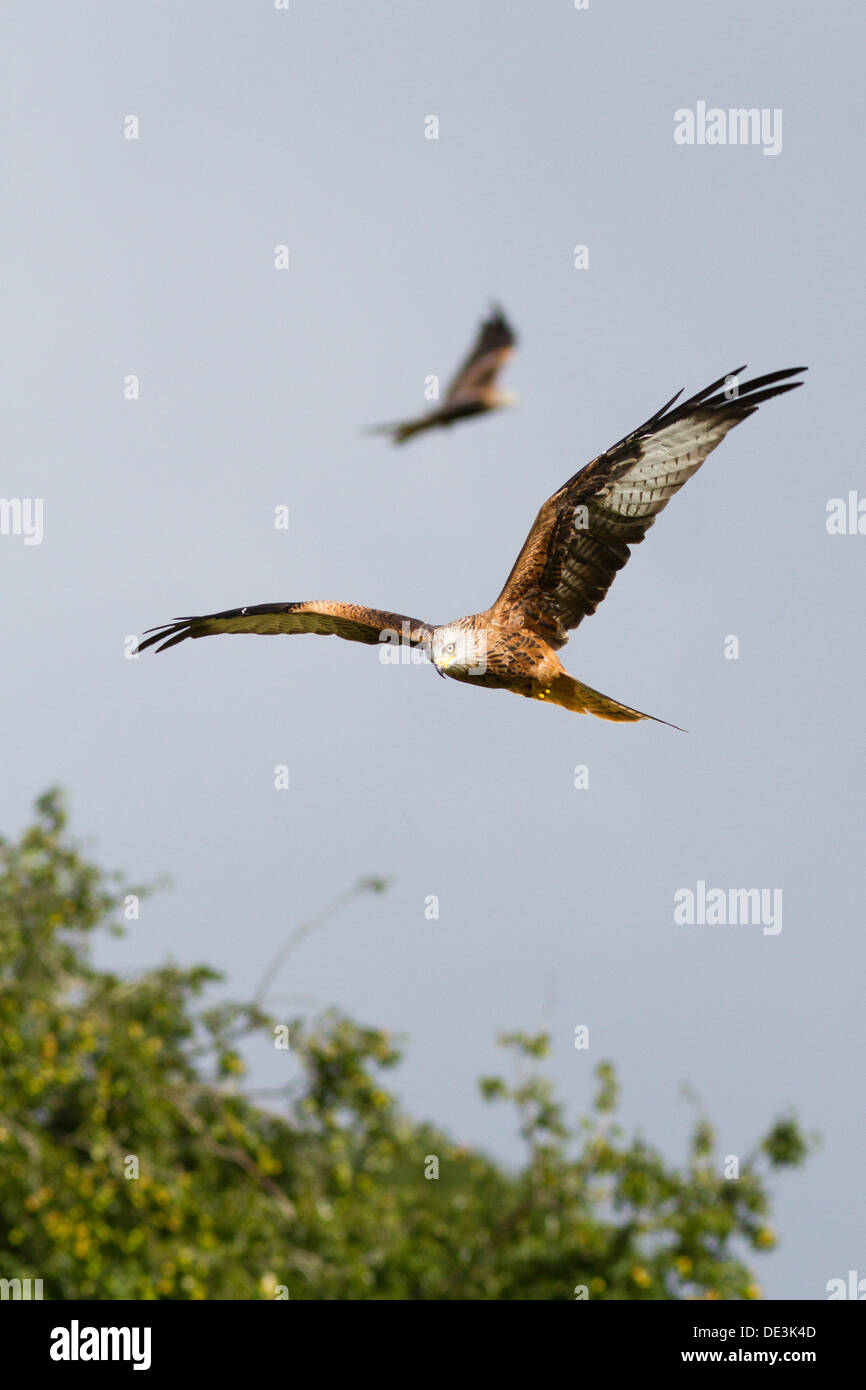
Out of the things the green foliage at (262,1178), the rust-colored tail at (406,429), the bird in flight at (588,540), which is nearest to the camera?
the rust-colored tail at (406,429)

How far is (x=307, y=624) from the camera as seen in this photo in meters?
7.25

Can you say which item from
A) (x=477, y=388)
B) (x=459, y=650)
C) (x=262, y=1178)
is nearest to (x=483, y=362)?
(x=477, y=388)

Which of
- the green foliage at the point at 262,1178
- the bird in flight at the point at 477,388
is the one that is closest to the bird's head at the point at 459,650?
the bird in flight at the point at 477,388

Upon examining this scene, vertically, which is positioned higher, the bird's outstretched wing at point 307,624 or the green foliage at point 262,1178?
the bird's outstretched wing at point 307,624

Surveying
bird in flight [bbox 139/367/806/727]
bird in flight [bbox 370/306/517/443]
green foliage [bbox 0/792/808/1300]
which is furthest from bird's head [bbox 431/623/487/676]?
green foliage [bbox 0/792/808/1300]

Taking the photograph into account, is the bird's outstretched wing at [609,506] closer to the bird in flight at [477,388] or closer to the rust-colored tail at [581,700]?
the rust-colored tail at [581,700]

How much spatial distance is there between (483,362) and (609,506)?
2270mm

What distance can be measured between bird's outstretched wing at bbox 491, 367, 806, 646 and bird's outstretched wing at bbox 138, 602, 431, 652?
Result: 0.45 metres

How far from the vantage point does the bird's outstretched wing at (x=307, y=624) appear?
658 centimetres

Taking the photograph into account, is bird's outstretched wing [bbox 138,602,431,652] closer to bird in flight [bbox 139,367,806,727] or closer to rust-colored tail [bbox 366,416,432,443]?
bird in flight [bbox 139,367,806,727]

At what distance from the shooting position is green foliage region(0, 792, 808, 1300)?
435 inches

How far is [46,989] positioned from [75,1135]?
1084mm
